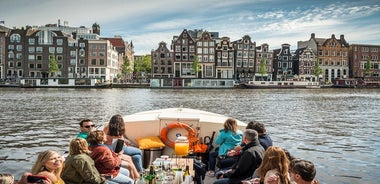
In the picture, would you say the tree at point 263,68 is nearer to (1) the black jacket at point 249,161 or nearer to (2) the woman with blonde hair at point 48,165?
(1) the black jacket at point 249,161

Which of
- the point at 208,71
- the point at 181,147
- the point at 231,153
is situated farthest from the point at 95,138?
the point at 208,71

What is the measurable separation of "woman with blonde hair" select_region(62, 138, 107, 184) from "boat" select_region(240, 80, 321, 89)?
276ft

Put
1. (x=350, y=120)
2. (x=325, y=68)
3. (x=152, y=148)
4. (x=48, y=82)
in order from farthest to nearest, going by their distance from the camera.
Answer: (x=325, y=68)
(x=48, y=82)
(x=350, y=120)
(x=152, y=148)

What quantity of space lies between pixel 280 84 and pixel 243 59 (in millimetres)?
12202

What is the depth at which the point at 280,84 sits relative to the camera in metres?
90.9

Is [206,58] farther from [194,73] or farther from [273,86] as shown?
[273,86]

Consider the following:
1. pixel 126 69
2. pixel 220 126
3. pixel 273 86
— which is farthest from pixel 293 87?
pixel 220 126

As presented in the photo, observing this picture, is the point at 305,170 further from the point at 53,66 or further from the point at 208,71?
the point at 208,71

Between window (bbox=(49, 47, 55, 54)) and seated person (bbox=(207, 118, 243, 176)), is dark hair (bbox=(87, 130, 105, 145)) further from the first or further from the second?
window (bbox=(49, 47, 55, 54))

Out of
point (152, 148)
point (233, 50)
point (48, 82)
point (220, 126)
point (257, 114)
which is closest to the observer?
point (152, 148)

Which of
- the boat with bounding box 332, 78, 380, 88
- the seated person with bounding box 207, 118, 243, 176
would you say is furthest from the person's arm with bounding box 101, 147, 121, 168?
the boat with bounding box 332, 78, 380, 88

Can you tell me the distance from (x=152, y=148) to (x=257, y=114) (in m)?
21.1

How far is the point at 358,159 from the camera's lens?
13.9m

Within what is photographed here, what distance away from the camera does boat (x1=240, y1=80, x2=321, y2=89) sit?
292ft
